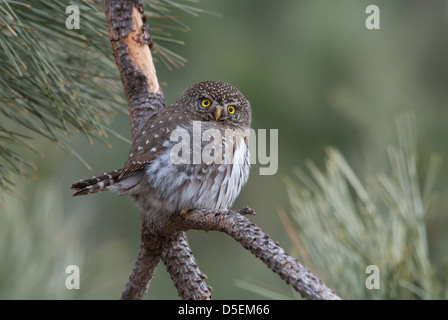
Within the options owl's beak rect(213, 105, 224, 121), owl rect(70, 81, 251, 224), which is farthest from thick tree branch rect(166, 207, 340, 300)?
owl's beak rect(213, 105, 224, 121)

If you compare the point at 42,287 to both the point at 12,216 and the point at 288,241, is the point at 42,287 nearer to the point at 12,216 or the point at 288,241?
the point at 12,216

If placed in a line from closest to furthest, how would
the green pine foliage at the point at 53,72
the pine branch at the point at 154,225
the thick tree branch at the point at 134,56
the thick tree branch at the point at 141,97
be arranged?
the pine branch at the point at 154,225 → the green pine foliage at the point at 53,72 → the thick tree branch at the point at 141,97 → the thick tree branch at the point at 134,56

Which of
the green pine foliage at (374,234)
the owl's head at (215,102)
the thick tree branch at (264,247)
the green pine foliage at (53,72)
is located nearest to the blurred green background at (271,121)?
the green pine foliage at (374,234)

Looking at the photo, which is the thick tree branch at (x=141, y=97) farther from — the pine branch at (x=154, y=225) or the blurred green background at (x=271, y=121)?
the blurred green background at (x=271, y=121)

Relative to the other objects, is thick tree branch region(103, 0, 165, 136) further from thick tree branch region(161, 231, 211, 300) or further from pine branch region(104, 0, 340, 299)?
thick tree branch region(161, 231, 211, 300)

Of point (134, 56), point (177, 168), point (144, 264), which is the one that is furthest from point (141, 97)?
point (144, 264)

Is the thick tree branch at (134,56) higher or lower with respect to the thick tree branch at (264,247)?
higher
